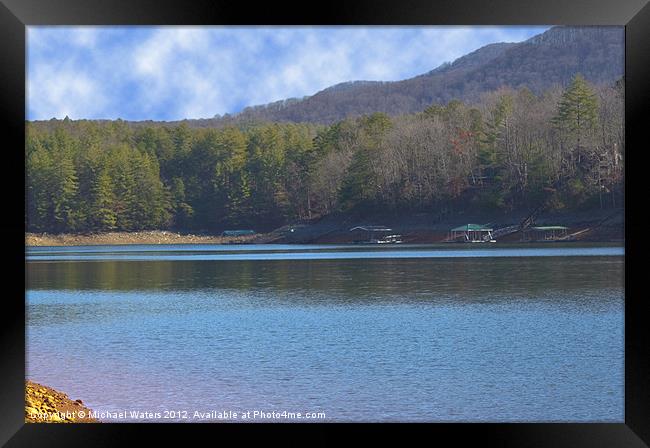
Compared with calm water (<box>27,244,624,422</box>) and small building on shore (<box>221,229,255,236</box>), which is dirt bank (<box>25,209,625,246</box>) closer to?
small building on shore (<box>221,229,255,236</box>)

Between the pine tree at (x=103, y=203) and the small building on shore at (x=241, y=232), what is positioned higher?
the pine tree at (x=103, y=203)

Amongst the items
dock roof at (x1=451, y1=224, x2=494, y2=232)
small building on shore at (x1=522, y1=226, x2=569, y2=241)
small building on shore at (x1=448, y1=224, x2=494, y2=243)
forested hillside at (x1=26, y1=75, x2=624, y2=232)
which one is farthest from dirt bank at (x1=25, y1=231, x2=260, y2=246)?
small building on shore at (x1=522, y1=226, x2=569, y2=241)

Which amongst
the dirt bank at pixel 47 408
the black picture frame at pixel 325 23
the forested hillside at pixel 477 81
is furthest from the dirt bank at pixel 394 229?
the black picture frame at pixel 325 23

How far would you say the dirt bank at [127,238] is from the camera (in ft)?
217

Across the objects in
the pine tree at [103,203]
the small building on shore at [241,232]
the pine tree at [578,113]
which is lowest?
the small building on shore at [241,232]

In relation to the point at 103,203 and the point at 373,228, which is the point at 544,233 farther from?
the point at 103,203

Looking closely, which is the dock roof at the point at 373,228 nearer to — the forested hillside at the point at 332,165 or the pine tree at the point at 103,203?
the forested hillside at the point at 332,165

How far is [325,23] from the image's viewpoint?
463 cm

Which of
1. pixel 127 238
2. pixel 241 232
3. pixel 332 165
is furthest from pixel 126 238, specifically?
pixel 332 165

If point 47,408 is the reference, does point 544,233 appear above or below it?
above

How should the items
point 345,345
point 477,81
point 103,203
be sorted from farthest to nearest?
point 477,81, point 103,203, point 345,345

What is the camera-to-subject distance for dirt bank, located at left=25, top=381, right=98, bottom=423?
5.67 metres

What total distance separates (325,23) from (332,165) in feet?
201

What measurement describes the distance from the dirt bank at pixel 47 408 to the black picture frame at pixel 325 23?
106cm
